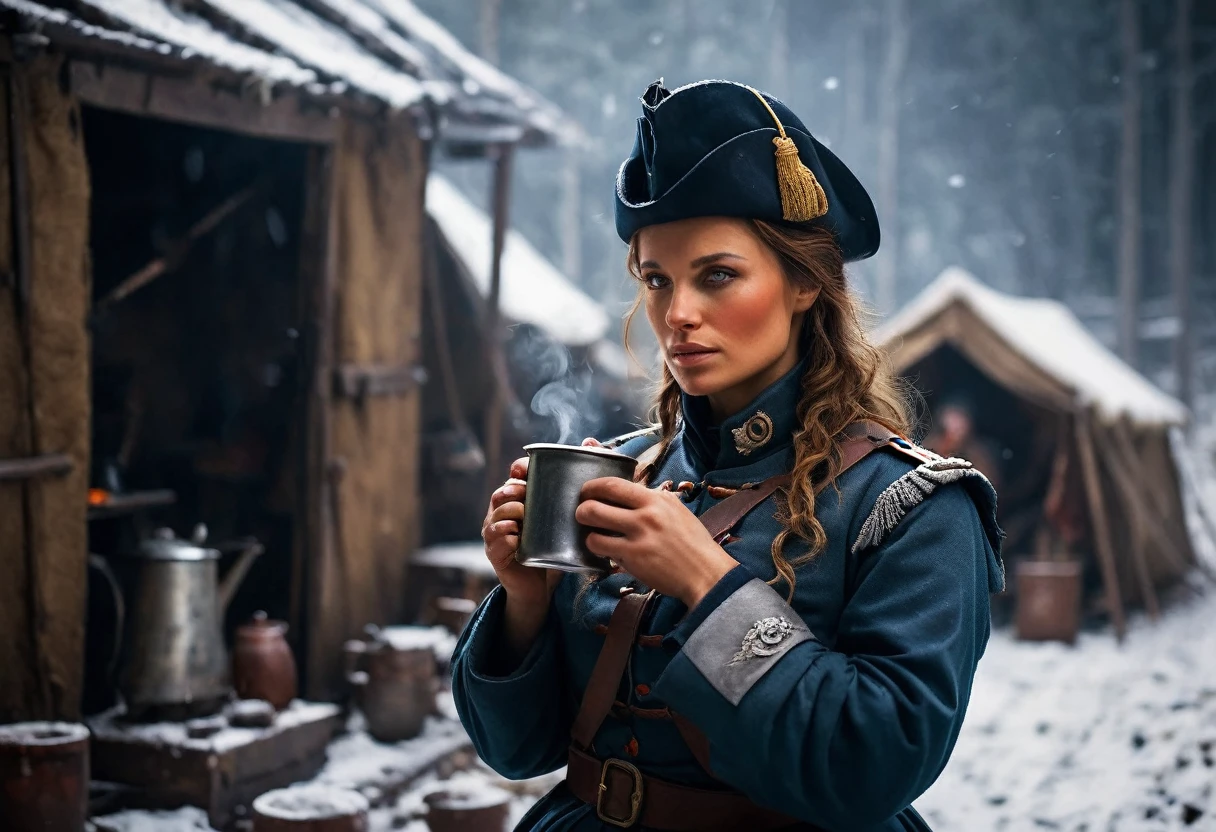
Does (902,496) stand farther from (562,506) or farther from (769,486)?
(562,506)

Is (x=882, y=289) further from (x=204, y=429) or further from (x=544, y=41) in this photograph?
Answer: (x=204, y=429)

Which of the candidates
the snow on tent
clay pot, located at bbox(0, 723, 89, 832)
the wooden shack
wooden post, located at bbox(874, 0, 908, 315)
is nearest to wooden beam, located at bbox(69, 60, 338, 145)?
the wooden shack

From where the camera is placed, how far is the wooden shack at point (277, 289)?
589cm

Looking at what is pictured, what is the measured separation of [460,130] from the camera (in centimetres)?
801

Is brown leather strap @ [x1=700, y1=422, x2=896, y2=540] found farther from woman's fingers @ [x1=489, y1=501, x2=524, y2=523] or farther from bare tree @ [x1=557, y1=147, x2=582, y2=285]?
bare tree @ [x1=557, y1=147, x2=582, y2=285]

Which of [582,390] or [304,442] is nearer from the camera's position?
[304,442]

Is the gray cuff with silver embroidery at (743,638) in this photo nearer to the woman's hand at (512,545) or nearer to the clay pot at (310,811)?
the woman's hand at (512,545)

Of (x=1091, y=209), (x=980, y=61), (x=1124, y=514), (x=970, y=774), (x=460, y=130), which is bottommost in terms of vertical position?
(x=970, y=774)

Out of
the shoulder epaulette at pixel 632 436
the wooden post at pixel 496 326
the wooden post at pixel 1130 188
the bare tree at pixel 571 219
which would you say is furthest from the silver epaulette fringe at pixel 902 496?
the bare tree at pixel 571 219

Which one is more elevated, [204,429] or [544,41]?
[544,41]

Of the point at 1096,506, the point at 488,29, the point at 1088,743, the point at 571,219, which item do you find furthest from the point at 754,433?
the point at 571,219

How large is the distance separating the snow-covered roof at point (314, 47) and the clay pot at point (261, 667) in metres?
2.48

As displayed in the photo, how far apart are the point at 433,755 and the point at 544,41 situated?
23.4 m

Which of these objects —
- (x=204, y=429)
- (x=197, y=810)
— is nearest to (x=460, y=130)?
(x=204, y=429)
